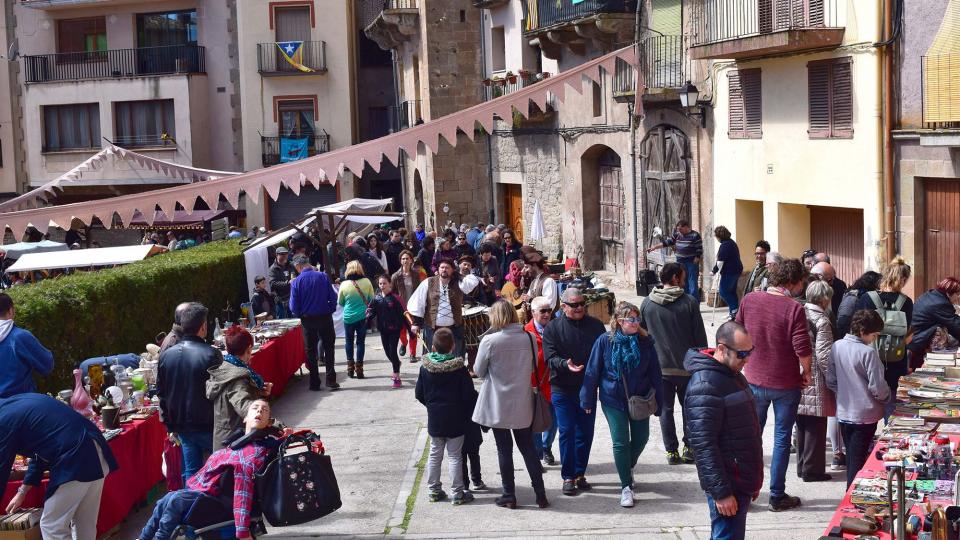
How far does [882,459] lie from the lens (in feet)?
23.6

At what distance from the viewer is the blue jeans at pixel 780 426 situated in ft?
27.0

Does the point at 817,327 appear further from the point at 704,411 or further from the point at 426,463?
the point at 426,463

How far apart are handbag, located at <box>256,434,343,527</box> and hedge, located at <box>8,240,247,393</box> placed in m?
5.47

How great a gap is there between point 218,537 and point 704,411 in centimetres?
298

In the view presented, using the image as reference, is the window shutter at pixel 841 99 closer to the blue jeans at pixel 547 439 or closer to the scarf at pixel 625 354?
the blue jeans at pixel 547 439

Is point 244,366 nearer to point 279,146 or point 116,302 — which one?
point 116,302

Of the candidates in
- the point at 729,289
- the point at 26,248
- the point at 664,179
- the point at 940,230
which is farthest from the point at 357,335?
the point at 26,248

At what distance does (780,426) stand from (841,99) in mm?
9799

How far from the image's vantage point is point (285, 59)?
4078 centimetres

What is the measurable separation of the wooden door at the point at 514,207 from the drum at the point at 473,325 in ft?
57.0

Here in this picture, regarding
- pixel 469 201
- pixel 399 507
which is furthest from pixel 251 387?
pixel 469 201

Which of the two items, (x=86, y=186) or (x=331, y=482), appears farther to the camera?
(x=86, y=186)

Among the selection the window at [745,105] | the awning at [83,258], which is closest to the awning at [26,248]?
the awning at [83,258]

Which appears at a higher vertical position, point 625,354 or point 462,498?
point 625,354
